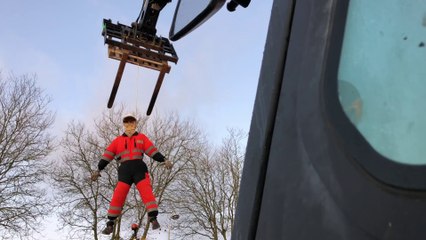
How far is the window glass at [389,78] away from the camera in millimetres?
608

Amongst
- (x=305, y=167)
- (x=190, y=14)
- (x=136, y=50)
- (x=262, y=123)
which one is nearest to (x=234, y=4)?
(x=190, y=14)

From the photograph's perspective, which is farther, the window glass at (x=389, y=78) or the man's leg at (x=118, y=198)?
the man's leg at (x=118, y=198)

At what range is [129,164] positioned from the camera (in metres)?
6.72

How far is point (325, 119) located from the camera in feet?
2.39

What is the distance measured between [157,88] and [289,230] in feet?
20.9

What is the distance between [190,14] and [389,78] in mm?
800

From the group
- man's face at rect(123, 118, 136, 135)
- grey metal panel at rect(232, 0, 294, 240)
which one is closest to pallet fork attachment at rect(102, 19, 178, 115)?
man's face at rect(123, 118, 136, 135)

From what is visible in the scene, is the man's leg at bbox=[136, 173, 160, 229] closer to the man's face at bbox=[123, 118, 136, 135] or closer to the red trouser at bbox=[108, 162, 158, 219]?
the red trouser at bbox=[108, 162, 158, 219]

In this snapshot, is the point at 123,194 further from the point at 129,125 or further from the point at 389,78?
→ the point at 389,78

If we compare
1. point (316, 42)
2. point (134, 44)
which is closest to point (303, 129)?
point (316, 42)

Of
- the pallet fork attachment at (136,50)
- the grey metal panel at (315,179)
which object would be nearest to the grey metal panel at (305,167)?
the grey metal panel at (315,179)

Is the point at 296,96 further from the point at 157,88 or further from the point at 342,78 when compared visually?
the point at 157,88

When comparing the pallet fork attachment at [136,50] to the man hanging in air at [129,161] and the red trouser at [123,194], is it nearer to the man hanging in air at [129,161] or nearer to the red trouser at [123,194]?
the man hanging in air at [129,161]

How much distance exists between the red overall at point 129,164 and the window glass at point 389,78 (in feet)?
19.9
